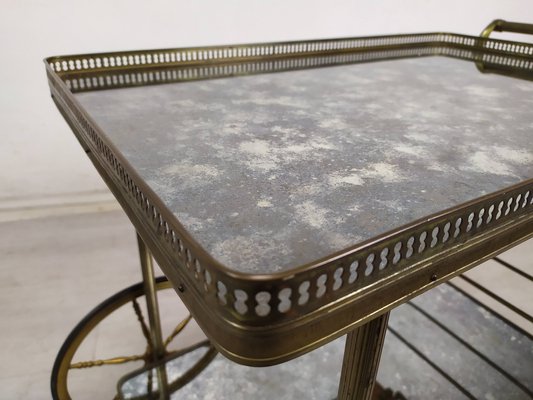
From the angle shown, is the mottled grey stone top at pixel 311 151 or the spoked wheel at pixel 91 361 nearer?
the mottled grey stone top at pixel 311 151

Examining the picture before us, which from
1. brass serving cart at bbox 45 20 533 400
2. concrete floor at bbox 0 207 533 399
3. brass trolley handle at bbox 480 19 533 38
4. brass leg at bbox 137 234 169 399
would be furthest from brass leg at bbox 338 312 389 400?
brass trolley handle at bbox 480 19 533 38

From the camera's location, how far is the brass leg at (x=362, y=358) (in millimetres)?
984

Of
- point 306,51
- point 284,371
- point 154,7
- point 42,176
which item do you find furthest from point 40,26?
point 284,371

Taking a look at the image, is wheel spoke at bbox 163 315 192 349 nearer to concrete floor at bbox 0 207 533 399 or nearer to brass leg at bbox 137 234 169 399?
brass leg at bbox 137 234 169 399

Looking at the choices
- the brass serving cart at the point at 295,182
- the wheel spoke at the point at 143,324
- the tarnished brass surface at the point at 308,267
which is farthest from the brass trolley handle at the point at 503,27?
the wheel spoke at the point at 143,324

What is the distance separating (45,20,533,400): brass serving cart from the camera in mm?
691

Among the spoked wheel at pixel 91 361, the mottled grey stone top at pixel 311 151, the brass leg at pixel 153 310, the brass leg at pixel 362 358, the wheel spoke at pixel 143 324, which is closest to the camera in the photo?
the mottled grey stone top at pixel 311 151

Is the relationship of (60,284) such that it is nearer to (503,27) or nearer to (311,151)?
(311,151)

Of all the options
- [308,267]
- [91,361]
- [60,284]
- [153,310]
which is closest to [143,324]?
[153,310]

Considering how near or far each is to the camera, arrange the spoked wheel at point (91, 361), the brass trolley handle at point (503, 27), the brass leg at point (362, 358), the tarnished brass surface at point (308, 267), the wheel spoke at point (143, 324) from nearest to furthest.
Answer: the tarnished brass surface at point (308, 267) < the brass leg at point (362, 358) < the spoked wheel at point (91, 361) < the wheel spoke at point (143, 324) < the brass trolley handle at point (503, 27)

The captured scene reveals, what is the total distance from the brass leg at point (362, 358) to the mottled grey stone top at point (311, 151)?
0.27 metres

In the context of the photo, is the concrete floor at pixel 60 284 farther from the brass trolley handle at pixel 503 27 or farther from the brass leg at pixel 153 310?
the brass trolley handle at pixel 503 27

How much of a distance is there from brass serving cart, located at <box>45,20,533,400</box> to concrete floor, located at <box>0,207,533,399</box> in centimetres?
60

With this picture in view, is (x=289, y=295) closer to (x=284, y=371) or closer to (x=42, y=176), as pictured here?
(x=284, y=371)
